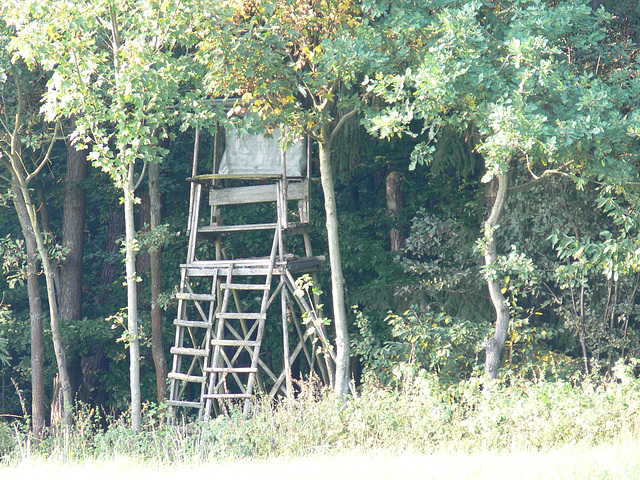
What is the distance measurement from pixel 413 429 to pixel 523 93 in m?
3.74

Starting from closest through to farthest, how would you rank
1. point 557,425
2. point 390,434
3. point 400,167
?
1. point 557,425
2. point 390,434
3. point 400,167

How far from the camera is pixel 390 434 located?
24.4 ft

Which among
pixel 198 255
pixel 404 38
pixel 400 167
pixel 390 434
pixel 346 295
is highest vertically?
pixel 404 38

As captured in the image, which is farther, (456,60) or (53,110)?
(53,110)

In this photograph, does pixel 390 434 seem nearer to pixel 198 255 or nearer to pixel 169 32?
pixel 169 32

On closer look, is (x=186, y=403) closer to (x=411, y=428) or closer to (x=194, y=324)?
(x=194, y=324)

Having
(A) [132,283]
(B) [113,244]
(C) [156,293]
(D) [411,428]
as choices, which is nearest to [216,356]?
(A) [132,283]

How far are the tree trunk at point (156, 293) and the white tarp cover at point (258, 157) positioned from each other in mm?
1876

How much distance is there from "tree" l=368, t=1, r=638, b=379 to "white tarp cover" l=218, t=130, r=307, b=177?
7.96 ft

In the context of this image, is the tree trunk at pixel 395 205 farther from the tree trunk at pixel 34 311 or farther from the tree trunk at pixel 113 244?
the tree trunk at pixel 34 311

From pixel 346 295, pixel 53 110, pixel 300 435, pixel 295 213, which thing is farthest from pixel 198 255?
pixel 300 435

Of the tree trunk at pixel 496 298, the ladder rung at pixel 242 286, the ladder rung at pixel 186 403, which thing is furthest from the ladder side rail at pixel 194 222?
the tree trunk at pixel 496 298

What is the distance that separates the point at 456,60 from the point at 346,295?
550 cm

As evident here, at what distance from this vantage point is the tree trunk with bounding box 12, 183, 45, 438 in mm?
11062
